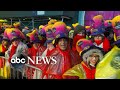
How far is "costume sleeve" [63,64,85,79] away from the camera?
5.17 meters

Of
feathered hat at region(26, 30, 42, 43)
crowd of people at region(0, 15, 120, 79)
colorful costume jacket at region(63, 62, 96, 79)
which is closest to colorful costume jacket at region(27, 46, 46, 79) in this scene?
crowd of people at region(0, 15, 120, 79)

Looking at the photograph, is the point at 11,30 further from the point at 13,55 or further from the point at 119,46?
the point at 119,46

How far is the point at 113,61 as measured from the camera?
5152 millimetres

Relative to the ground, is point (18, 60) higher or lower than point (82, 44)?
lower

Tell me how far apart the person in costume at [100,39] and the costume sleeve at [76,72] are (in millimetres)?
495

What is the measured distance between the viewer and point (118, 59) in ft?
16.9

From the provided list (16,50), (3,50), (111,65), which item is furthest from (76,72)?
(3,50)

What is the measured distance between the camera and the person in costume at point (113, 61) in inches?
203

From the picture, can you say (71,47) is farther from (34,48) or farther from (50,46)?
(34,48)

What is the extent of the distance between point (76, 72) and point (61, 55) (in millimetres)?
384

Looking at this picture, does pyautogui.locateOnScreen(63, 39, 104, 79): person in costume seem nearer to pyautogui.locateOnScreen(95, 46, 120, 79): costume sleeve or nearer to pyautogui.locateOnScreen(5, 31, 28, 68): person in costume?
pyautogui.locateOnScreen(95, 46, 120, 79): costume sleeve

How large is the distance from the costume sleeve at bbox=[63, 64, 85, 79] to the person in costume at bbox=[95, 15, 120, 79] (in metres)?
0.31
